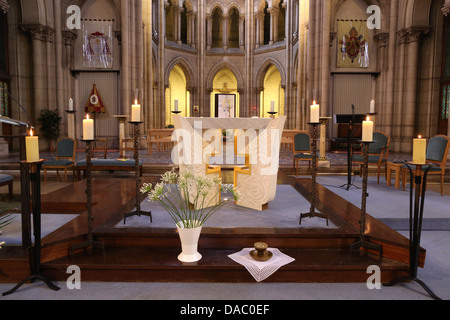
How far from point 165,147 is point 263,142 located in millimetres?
9150

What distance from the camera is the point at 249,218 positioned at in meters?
3.53

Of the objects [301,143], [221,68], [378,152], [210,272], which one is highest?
[221,68]

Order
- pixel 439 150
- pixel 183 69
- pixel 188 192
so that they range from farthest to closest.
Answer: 1. pixel 183 69
2. pixel 439 150
3. pixel 188 192

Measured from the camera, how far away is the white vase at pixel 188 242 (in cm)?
268

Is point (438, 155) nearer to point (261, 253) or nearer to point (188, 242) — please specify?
point (261, 253)

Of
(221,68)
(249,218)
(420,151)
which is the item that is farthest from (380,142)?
(221,68)

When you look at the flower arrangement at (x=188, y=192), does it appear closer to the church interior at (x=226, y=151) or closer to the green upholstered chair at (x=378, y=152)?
the church interior at (x=226, y=151)

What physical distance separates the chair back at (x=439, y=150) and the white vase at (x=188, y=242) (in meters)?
4.70

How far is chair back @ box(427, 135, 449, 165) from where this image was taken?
553cm

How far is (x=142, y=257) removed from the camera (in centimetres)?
278

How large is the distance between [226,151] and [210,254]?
7230 millimetres

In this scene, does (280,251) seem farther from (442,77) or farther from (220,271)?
(442,77)

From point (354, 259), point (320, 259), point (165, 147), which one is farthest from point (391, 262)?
point (165, 147)
